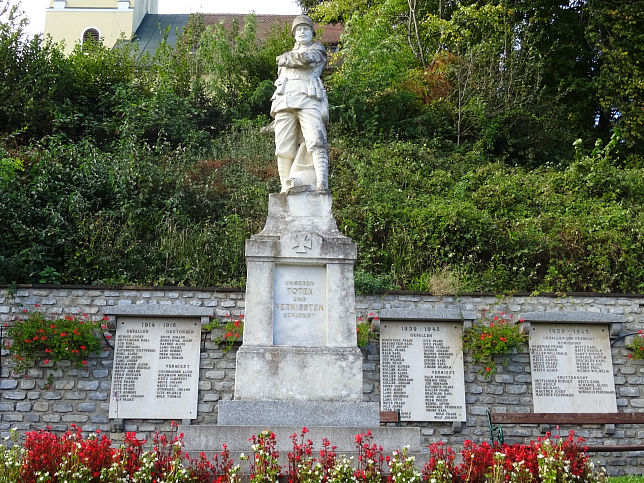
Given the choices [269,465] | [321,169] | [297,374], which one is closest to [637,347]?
[321,169]

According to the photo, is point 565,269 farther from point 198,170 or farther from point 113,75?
point 113,75

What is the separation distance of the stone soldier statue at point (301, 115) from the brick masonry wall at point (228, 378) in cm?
303

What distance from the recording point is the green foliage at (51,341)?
8.95m

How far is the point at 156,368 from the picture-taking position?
914 centimetres

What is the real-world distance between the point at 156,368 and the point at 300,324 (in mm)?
3332

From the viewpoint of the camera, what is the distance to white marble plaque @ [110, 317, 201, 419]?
9.00m

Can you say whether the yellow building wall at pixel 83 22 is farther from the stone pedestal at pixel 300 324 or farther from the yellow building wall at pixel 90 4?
the stone pedestal at pixel 300 324

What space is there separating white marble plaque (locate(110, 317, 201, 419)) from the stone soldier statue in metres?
3.09

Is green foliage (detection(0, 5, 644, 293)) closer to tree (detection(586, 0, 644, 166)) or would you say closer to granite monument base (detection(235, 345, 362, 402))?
tree (detection(586, 0, 644, 166))

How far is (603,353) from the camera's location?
9.49 meters

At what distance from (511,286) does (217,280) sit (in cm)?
446

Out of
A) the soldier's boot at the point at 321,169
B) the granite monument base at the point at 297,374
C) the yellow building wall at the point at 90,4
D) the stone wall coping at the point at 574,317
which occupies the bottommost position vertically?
the granite monument base at the point at 297,374

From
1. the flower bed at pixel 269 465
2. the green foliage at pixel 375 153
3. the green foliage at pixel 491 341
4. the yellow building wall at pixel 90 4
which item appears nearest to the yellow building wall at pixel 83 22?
the yellow building wall at pixel 90 4

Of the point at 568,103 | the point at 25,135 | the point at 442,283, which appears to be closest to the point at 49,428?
the point at 442,283
